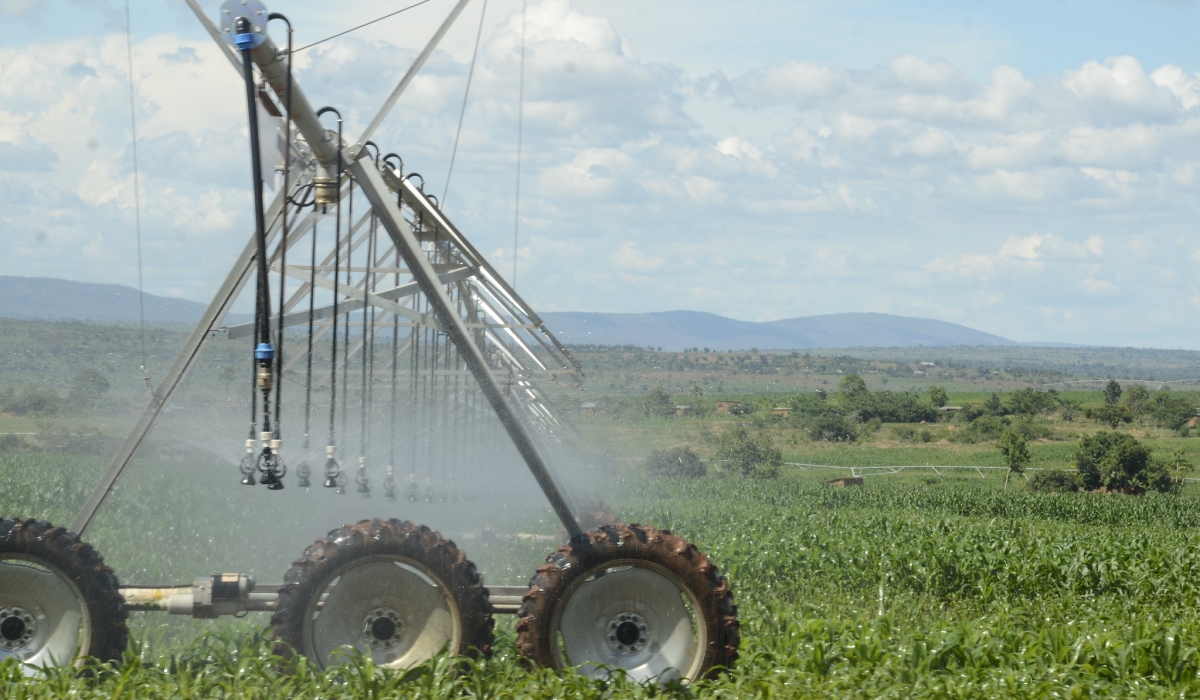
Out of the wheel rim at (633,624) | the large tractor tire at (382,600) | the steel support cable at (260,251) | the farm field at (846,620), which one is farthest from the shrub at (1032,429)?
the steel support cable at (260,251)

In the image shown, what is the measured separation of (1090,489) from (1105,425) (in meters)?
47.6

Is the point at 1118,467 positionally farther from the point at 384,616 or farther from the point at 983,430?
the point at 384,616

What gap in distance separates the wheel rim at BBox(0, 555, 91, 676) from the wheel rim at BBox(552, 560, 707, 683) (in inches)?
112

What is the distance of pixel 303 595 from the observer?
272 inches

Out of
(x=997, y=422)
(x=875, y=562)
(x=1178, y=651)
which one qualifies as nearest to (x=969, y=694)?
(x=1178, y=651)

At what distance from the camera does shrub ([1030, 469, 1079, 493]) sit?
48469mm

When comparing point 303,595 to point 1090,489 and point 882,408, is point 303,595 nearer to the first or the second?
point 1090,489

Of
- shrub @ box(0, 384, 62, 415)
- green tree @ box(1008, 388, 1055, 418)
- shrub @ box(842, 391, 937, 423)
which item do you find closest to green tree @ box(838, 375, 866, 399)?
shrub @ box(842, 391, 937, 423)

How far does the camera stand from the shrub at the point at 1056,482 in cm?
4847

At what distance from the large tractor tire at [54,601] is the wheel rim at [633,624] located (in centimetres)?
267

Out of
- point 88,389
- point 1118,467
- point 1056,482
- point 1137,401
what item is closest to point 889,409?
point 1137,401

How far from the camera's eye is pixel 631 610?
720 cm

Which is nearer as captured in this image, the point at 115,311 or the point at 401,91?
the point at 401,91

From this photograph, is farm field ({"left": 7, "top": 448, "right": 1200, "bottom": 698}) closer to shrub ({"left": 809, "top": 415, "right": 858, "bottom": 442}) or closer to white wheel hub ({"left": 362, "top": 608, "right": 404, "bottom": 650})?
white wheel hub ({"left": 362, "top": 608, "right": 404, "bottom": 650})
